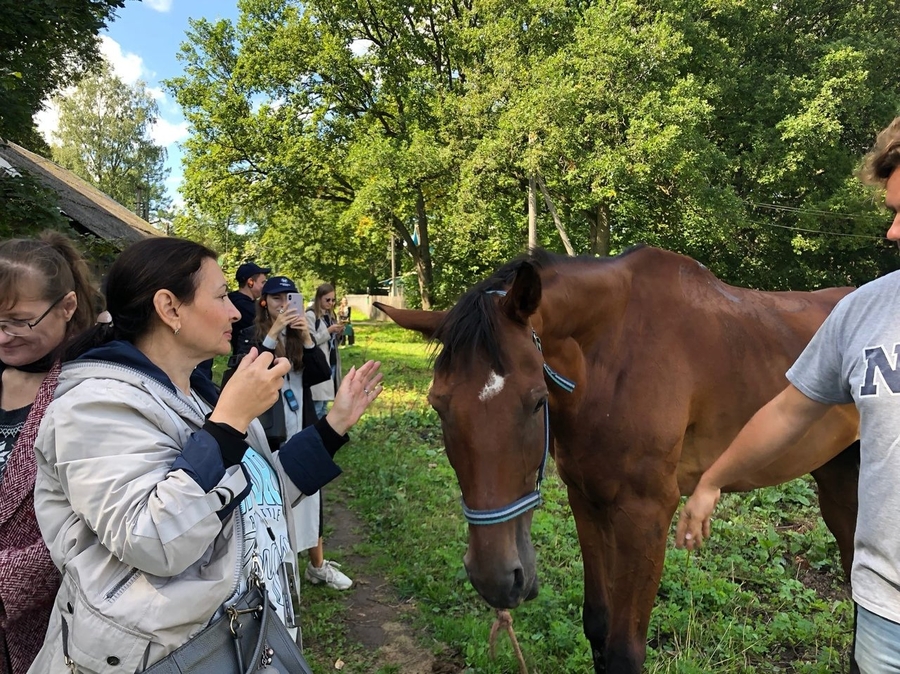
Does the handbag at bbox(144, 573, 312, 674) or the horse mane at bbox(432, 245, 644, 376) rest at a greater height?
the horse mane at bbox(432, 245, 644, 376)

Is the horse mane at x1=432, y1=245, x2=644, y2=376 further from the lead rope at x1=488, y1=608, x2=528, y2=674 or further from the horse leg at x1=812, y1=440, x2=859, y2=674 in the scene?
the horse leg at x1=812, y1=440, x2=859, y2=674

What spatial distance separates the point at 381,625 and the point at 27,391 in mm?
2643

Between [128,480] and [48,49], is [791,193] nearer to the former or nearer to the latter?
[48,49]

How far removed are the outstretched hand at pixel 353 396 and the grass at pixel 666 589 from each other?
0.57 meters

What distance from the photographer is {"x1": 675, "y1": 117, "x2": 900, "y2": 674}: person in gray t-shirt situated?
1.30 metres

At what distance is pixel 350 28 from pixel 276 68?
150 inches

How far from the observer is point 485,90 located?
19250 millimetres

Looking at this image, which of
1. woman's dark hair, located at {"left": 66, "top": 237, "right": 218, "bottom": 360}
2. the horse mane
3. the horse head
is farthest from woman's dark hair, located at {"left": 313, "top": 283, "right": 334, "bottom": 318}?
woman's dark hair, located at {"left": 66, "top": 237, "right": 218, "bottom": 360}

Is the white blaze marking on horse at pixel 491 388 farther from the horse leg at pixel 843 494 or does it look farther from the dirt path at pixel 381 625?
the horse leg at pixel 843 494

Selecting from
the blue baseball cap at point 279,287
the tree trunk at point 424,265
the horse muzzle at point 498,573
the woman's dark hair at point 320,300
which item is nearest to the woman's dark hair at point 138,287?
the horse muzzle at point 498,573

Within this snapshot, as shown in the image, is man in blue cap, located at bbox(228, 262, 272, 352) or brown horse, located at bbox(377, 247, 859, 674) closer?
brown horse, located at bbox(377, 247, 859, 674)

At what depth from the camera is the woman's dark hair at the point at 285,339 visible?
383 cm

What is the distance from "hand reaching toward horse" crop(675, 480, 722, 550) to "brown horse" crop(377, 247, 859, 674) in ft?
0.62

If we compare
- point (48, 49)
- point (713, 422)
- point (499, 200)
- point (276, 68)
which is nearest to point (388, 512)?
point (713, 422)
